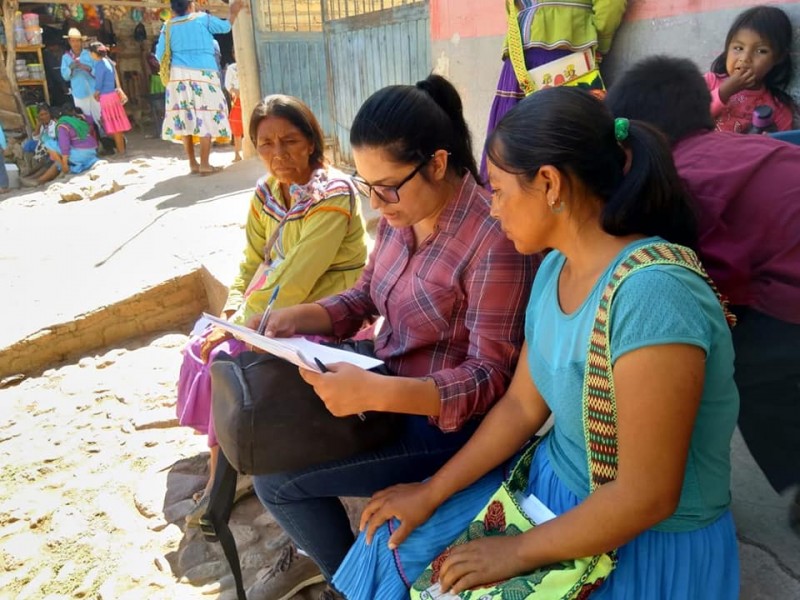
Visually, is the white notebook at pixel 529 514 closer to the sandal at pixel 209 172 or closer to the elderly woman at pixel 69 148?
the sandal at pixel 209 172

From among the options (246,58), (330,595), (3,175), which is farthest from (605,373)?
(3,175)

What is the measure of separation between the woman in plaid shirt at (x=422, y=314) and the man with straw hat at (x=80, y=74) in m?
10.8

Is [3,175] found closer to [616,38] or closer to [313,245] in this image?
[313,245]

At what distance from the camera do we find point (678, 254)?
1.11m

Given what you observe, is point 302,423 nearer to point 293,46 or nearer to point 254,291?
point 254,291

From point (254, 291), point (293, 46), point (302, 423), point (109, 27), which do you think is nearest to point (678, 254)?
point (302, 423)

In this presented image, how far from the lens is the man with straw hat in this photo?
1065cm

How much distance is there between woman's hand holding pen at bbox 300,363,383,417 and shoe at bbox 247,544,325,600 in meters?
0.91

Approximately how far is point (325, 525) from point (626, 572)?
0.84 meters

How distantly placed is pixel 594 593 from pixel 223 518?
137cm

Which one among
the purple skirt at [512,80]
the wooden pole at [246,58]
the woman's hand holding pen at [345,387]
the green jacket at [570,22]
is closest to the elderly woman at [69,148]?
the wooden pole at [246,58]

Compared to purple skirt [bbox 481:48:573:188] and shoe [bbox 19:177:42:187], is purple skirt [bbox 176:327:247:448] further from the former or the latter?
shoe [bbox 19:177:42:187]

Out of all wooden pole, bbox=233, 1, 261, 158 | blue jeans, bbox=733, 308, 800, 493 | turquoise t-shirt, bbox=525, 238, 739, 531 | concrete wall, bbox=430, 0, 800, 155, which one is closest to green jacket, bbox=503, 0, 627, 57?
concrete wall, bbox=430, 0, 800, 155

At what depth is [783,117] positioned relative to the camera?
2.55m
